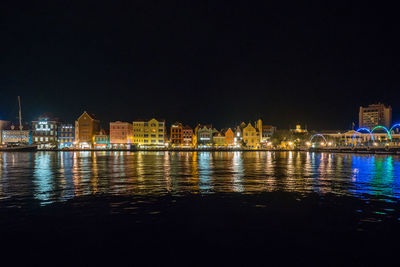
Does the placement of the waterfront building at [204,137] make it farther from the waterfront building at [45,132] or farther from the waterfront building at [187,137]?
the waterfront building at [45,132]

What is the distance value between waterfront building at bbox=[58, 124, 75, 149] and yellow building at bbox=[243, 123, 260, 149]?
8138 cm

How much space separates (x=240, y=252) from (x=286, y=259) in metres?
1.57

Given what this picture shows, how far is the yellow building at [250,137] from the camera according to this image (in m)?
137

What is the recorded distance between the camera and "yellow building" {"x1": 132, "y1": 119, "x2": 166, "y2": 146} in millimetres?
133500

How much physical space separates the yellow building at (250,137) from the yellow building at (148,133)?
126ft

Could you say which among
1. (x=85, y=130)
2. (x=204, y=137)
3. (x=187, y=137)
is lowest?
(x=204, y=137)

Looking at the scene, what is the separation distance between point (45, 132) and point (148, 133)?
51001mm

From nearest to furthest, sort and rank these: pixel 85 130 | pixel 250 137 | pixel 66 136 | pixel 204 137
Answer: pixel 85 130 → pixel 204 137 → pixel 250 137 → pixel 66 136

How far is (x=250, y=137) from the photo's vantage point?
450 ft

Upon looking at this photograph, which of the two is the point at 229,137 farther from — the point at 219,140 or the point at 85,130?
the point at 85,130

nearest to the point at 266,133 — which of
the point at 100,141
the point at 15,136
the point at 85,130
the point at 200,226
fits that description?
the point at 100,141

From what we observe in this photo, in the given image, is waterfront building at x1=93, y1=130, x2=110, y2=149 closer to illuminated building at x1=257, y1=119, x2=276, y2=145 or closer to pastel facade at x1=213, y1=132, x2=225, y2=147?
pastel facade at x1=213, y1=132, x2=225, y2=147

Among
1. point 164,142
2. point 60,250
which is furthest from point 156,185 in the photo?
point 164,142

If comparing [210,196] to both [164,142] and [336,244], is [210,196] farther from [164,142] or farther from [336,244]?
[164,142]
